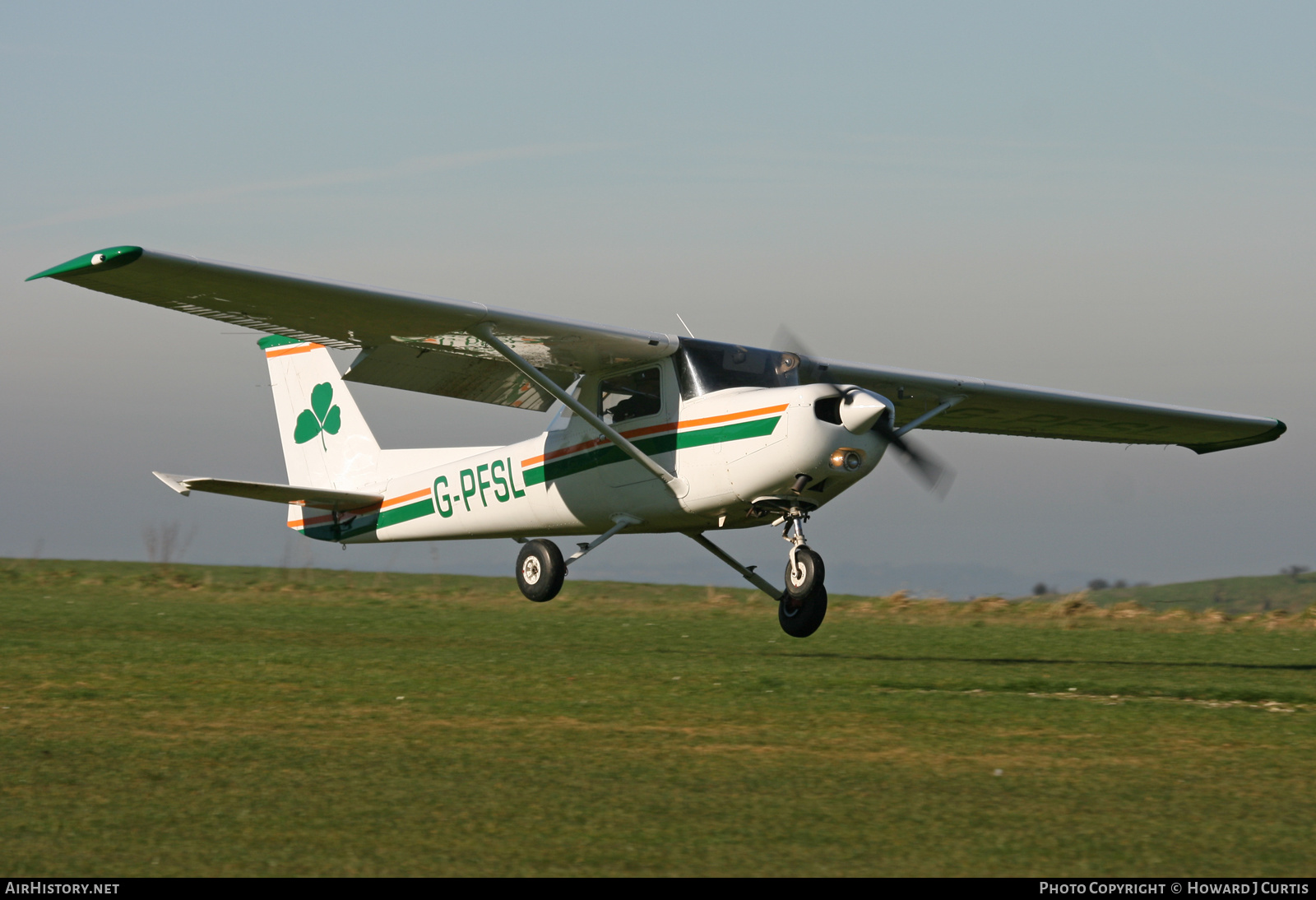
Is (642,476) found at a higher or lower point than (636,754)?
higher

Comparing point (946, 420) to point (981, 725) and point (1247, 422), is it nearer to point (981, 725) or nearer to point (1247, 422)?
point (1247, 422)

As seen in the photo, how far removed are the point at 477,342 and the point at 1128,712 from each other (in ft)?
25.7

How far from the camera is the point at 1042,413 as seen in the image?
59.8 ft

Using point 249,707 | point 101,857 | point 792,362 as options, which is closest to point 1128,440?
point 792,362

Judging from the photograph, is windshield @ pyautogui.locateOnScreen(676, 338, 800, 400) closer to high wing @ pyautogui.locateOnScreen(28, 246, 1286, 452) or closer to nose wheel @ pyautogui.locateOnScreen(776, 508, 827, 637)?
high wing @ pyautogui.locateOnScreen(28, 246, 1286, 452)

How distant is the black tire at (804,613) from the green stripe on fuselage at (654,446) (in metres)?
1.87

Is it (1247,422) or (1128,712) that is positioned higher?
(1247,422)

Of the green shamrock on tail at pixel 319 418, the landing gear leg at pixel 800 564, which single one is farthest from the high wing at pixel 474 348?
the green shamrock on tail at pixel 319 418

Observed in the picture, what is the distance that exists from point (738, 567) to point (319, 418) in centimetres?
771

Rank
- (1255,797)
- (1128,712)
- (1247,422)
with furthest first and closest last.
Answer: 1. (1247,422)
2. (1128,712)
3. (1255,797)

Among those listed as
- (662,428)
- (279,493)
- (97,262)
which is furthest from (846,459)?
(279,493)

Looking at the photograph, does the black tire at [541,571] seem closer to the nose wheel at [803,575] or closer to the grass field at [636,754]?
the grass field at [636,754]

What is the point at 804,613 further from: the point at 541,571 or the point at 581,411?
the point at 541,571

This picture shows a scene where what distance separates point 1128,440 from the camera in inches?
797
